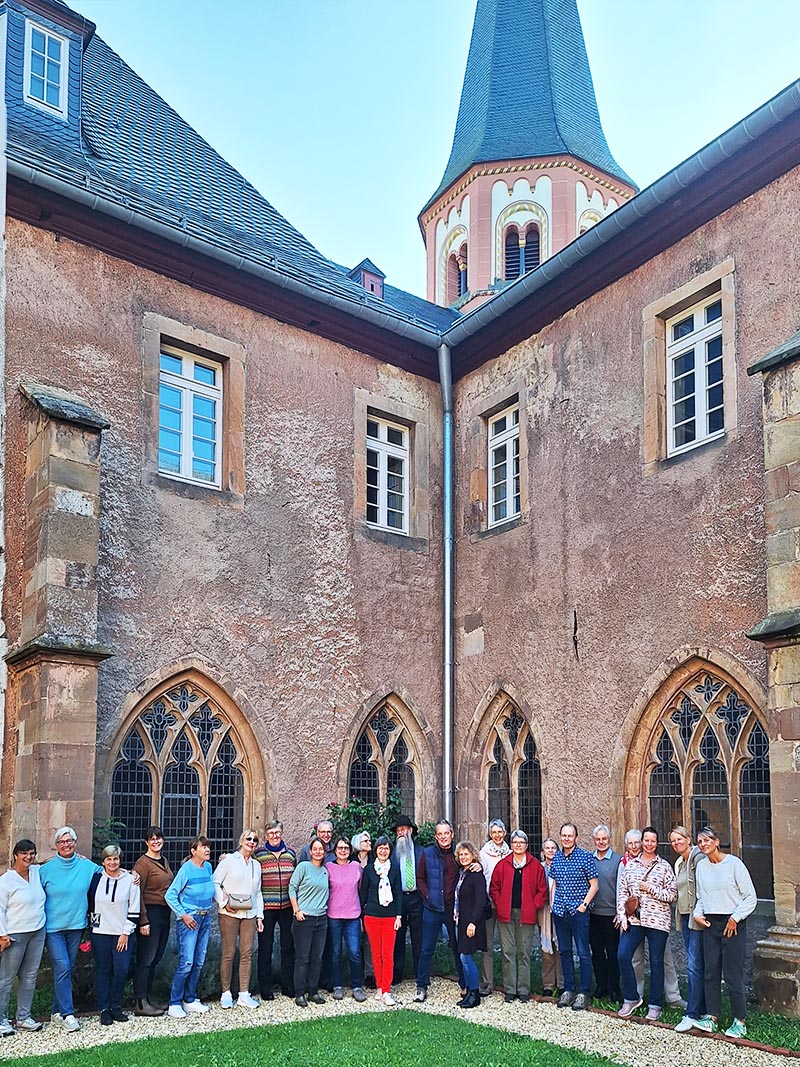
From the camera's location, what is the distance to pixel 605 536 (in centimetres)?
1089

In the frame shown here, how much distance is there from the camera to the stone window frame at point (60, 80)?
470 inches

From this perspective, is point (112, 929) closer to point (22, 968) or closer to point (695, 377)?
point (22, 968)

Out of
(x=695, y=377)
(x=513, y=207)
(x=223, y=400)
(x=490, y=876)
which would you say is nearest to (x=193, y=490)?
(x=223, y=400)

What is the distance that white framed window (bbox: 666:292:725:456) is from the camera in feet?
33.4

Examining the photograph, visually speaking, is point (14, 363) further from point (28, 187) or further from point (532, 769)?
point (532, 769)

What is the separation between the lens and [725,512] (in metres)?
9.63

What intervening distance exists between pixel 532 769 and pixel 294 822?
243 cm

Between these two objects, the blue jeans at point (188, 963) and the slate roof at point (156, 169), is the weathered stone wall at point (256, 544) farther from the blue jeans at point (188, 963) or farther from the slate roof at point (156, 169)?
the blue jeans at point (188, 963)

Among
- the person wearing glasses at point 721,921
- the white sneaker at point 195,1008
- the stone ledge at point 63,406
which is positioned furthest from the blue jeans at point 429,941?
the stone ledge at point 63,406

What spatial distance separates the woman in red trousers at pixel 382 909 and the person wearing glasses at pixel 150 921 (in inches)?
64.2

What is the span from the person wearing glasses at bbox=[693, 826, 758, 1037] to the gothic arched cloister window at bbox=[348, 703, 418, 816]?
15.4 feet

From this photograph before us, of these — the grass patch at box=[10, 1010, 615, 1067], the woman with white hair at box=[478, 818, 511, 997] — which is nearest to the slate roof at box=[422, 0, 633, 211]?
the woman with white hair at box=[478, 818, 511, 997]

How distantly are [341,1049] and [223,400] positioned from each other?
6.55m

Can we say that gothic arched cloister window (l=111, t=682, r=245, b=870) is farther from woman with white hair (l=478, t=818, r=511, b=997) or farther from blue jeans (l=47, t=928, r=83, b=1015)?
woman with white hair (l=478, t=818, r=511, b=997)
